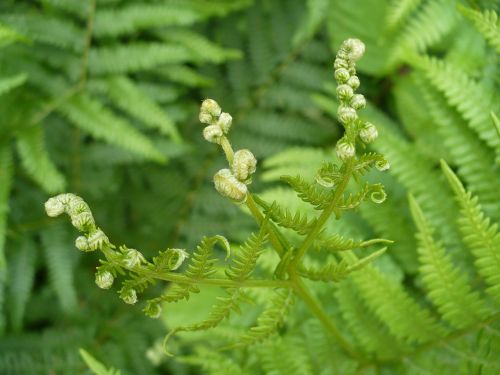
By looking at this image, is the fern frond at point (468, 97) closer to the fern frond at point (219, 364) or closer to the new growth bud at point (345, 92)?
the new growth bud at point (345, 92)

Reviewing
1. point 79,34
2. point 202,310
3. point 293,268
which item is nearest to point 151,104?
point 79,34

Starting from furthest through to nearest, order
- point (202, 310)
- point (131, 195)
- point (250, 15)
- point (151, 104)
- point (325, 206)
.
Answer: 1. point (131, 195)
2. point (250, 15)
3. point (151, 104)
4. point (202, 310)
5. point (325, 206)

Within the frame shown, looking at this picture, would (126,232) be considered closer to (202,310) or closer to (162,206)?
(162,206)

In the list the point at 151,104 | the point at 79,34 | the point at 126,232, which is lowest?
the point at 126,232

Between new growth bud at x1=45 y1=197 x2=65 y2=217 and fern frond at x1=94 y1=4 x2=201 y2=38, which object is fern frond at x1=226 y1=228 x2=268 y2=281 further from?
fern frond at x1=94 y1=4 x2=201 y2=38

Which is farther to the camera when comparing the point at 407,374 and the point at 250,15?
the point at 250,15

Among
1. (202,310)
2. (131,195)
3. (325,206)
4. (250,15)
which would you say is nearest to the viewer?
(325,206)

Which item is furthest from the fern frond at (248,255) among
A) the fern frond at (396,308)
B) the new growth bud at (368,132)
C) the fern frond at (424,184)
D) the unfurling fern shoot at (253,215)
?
the fern frond at (424,184)
